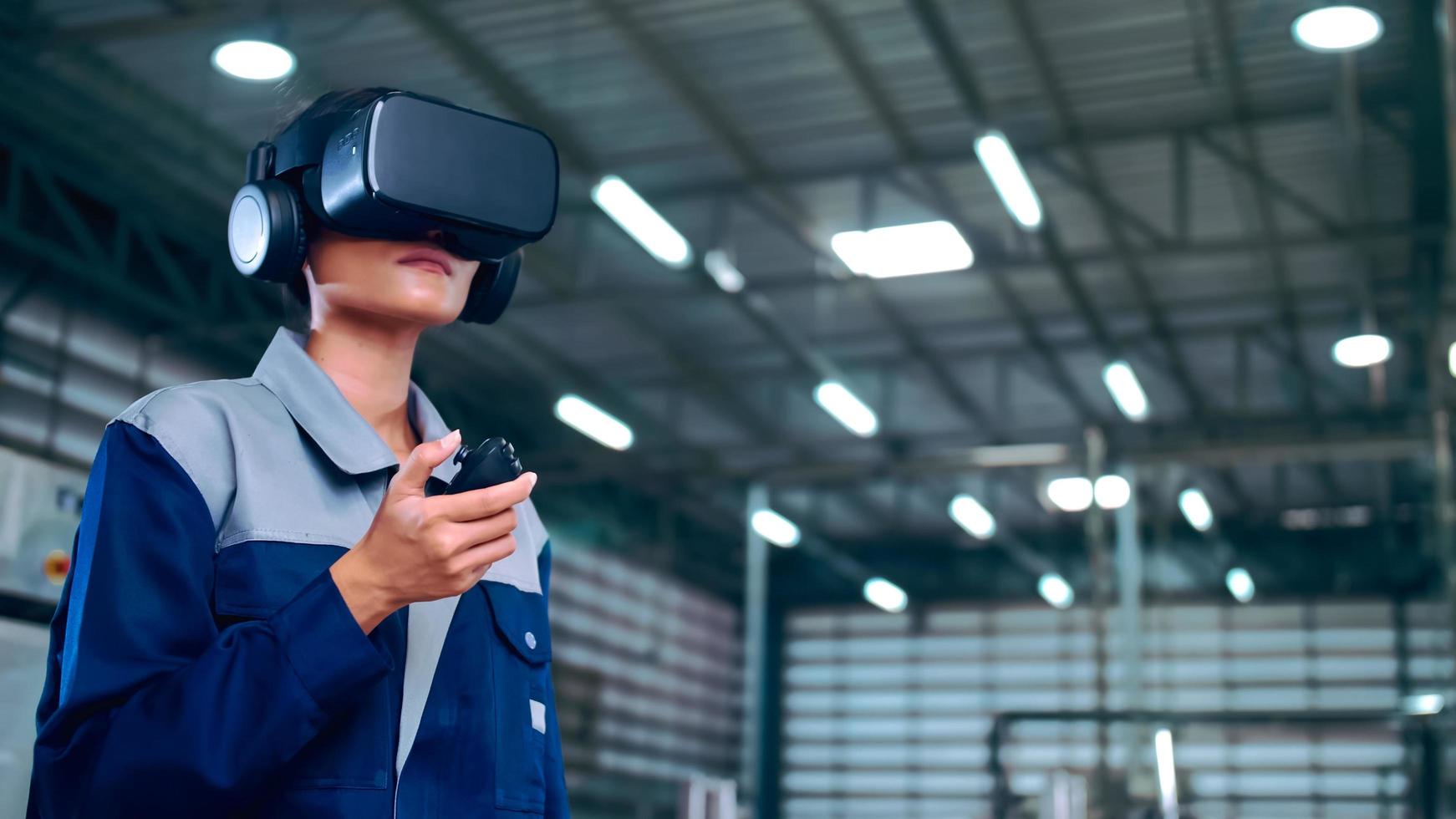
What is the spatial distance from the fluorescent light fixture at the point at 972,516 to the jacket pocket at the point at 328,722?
16.6m

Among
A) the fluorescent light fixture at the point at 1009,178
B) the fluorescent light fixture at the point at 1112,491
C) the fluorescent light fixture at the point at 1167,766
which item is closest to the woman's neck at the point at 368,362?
the fluorescent light fixture at the point at 1167,766

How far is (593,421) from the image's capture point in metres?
13.9

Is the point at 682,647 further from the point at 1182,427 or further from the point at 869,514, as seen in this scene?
the point at 1182,427

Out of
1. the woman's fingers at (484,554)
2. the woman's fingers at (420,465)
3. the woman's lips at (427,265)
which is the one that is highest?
the woman's lips at (427,265)

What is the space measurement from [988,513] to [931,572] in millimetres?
2393

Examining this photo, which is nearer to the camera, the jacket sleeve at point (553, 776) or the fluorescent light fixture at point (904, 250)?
the jacket sleeve at point (553, 776)

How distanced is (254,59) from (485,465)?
7.42m

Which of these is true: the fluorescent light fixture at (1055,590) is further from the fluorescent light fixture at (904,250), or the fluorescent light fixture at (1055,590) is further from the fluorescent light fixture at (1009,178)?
the fluorescent light fixture at (1009,178)

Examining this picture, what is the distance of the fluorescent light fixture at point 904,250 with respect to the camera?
10172 millimetres

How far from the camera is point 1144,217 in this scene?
33.9 feet

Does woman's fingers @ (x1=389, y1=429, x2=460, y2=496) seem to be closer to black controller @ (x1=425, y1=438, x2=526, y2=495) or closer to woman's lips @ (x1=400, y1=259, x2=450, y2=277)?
black controller @ (x1=425, y1=438, x2=526, y2=495)

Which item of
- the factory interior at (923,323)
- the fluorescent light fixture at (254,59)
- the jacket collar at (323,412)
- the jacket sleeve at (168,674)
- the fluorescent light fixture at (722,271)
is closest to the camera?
the jacket sleeve at (168,674)

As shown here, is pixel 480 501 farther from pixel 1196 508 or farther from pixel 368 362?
pixel 1196 508

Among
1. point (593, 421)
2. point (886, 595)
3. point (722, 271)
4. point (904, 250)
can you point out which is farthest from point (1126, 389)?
point (886, 595)
